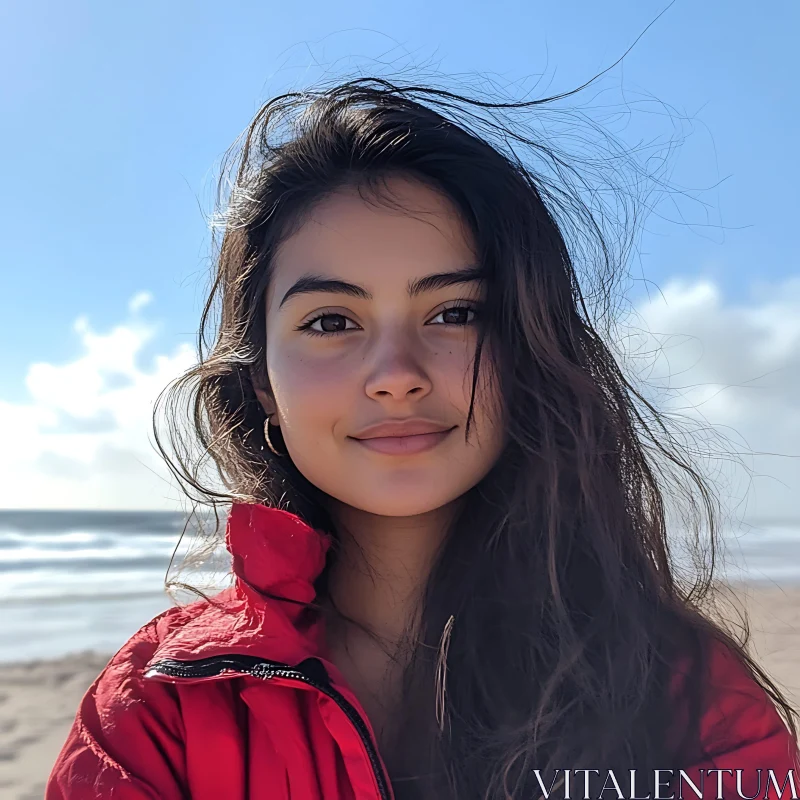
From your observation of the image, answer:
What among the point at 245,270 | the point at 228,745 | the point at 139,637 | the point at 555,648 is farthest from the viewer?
the point at 245,270

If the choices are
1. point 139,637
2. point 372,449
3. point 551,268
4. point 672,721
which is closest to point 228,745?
point 139,637

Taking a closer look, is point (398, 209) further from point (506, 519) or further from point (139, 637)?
point (139, 637)

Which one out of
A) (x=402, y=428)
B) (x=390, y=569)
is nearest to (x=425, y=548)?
(x=390, y=569)

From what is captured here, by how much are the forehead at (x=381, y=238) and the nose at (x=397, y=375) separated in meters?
0.14

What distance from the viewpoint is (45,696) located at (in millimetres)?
4883

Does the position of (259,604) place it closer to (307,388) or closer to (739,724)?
(307,388)

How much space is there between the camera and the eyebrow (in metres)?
1.60

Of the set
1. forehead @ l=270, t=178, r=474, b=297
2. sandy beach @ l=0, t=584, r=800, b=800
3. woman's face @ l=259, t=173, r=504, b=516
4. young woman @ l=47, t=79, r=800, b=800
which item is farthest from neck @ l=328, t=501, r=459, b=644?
sandy beach @ l=0, t=584, r=800, b=800

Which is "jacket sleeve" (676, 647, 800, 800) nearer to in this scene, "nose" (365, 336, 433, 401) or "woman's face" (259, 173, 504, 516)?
"woman's face" (259, 173, 504, 516)

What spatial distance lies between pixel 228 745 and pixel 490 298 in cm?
107

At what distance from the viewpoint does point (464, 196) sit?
1732 mm

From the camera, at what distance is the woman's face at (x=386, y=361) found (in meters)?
1.58

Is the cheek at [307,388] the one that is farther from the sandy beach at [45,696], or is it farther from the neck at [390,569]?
the sandy beach at [45,696]

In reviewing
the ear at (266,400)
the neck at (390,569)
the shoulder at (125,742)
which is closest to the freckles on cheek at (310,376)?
the ear at (266,400)
